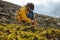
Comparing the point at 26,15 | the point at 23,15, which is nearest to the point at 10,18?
the point at 26,15

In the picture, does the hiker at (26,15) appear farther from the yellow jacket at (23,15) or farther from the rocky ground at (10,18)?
the rocky ground at (10,18)

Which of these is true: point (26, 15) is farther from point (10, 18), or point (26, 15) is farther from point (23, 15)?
point (10, 18)

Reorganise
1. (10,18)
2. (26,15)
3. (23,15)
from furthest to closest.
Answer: (10,18) < (26,15) < (23,15)

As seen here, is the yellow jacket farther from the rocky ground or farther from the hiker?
the rocky ground

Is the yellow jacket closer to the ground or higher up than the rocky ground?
higher up

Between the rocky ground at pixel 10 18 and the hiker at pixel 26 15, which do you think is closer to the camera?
the hiker at pixel 26 15

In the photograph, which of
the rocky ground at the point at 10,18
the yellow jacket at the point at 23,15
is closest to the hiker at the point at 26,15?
the yellow jacket at the point at 23,15

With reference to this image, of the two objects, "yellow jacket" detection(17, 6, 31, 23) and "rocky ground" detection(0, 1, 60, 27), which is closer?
"yellow jacket" detection(17, 6, 31, 23)

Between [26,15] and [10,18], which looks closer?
[26,15]

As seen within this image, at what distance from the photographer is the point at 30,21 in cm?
1844

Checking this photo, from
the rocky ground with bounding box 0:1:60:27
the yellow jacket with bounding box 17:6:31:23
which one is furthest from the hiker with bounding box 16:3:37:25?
the rocky ground with bounding box 0:1:60:27

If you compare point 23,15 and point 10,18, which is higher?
point 23,15

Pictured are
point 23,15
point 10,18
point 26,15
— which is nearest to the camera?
point 23,15

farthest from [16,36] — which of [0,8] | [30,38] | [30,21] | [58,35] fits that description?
[0,8]
